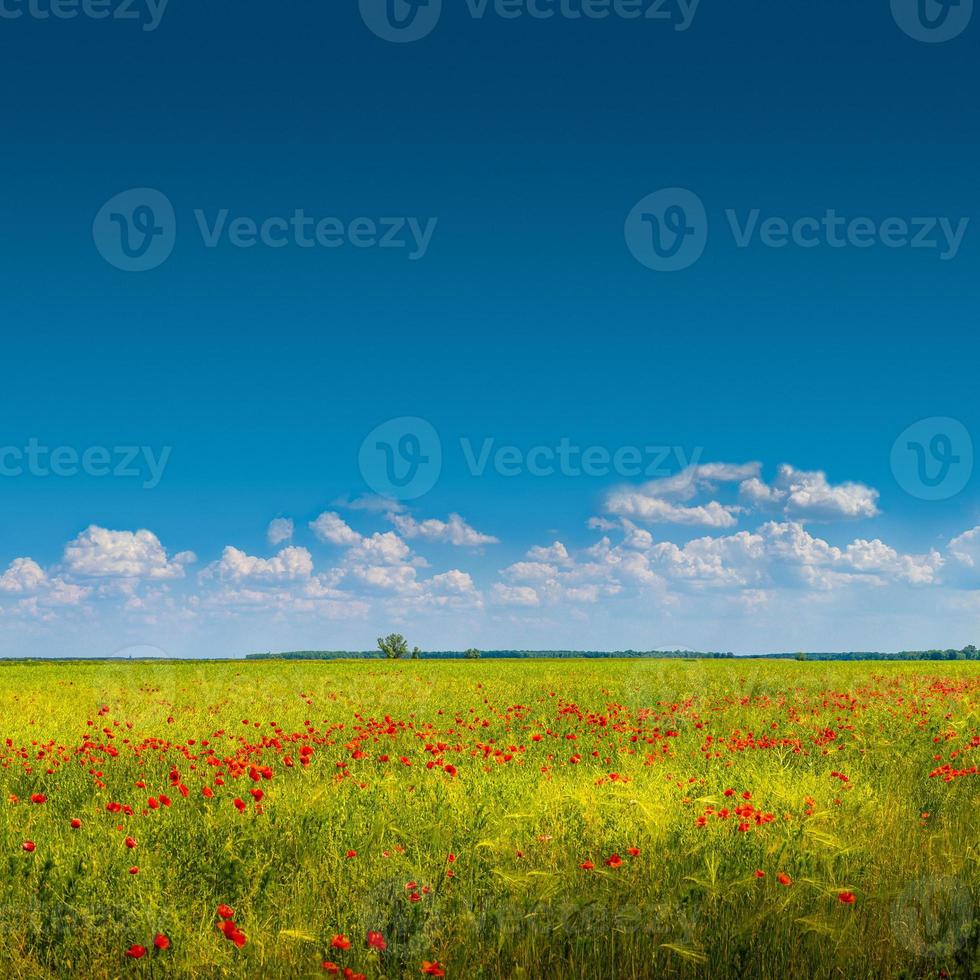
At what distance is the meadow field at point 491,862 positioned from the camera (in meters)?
4.30

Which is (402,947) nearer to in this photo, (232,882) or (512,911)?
(512,911)

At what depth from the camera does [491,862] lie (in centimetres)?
543

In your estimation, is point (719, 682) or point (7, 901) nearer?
point (7, 901)

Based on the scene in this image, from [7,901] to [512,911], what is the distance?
3096 mm

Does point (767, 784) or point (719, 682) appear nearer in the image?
point (767, 784)

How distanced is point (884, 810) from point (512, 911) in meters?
4.46

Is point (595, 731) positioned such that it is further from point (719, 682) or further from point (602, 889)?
point (719, 682)

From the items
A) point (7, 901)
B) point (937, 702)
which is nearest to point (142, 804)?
point (7, 901)

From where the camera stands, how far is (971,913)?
15.7 feet

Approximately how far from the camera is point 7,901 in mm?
4781

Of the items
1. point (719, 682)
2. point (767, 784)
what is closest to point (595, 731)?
point (767, 784)

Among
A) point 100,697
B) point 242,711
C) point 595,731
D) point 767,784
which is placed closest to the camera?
point 767,784

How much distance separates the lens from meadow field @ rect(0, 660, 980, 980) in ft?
14.1

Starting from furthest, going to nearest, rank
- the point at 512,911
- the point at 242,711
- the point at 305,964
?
the point at 242,711, the point at 512,911, the point at 305,964
